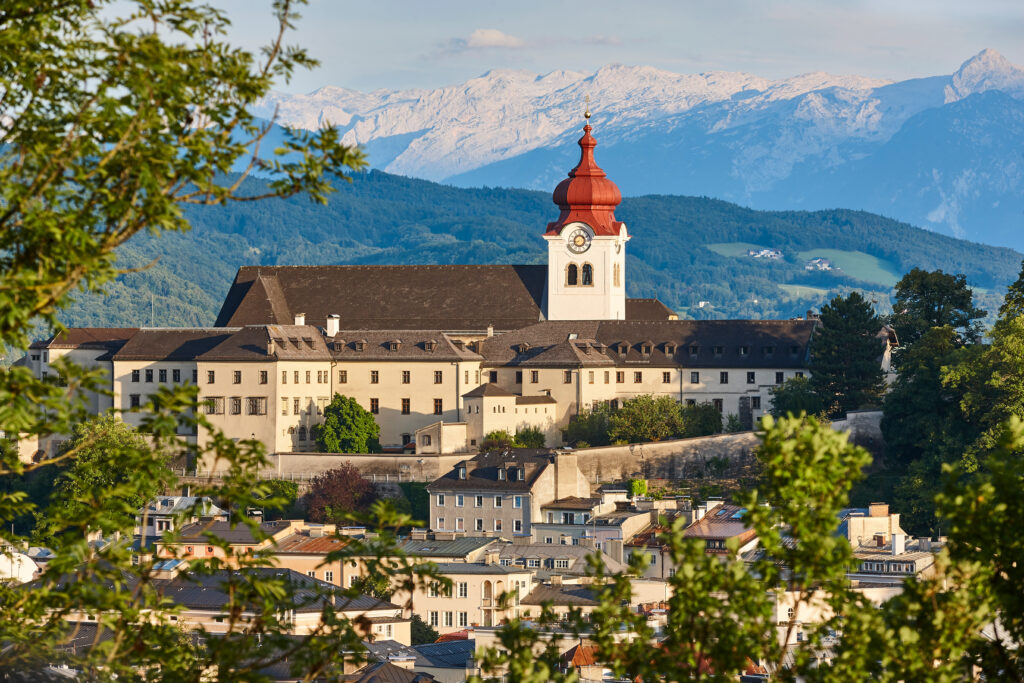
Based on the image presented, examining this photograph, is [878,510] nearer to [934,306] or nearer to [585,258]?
[934,306]

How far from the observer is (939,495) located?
1608cm

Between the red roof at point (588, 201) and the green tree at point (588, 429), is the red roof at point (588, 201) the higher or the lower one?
the higher one

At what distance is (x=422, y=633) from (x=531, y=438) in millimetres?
20913

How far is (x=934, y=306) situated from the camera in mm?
92812

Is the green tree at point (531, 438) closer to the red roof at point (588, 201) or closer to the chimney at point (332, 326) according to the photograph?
the chimney at point (332, 326)

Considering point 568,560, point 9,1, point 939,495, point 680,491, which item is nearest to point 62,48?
point 9,1

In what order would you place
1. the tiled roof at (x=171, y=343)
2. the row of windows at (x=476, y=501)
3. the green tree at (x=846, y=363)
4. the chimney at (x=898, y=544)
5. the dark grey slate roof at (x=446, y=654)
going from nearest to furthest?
the dark grey slate roof at (x=446, y=654)
the chimney at (x=898, y=544)
the row of windows at (x=476, y=501)
the green tree at (x=846, y=363)
the tiled roof at (x=171, y=343)

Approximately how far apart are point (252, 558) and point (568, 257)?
8681cm

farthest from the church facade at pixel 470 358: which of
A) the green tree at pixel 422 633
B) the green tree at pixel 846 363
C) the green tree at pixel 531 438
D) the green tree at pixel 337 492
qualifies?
the green tree at pixel 422 633

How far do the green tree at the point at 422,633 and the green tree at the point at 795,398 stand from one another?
2154 centimetres

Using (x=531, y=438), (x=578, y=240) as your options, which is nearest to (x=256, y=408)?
(x=531, y=438)

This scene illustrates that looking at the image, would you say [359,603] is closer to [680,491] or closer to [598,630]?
[680,491]

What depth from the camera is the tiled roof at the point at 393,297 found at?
10262 cm

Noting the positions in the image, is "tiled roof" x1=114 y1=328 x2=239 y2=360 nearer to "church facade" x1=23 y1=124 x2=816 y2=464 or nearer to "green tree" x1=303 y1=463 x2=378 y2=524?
"church facade" x1=23 y1=124 x2=816 y2=464
